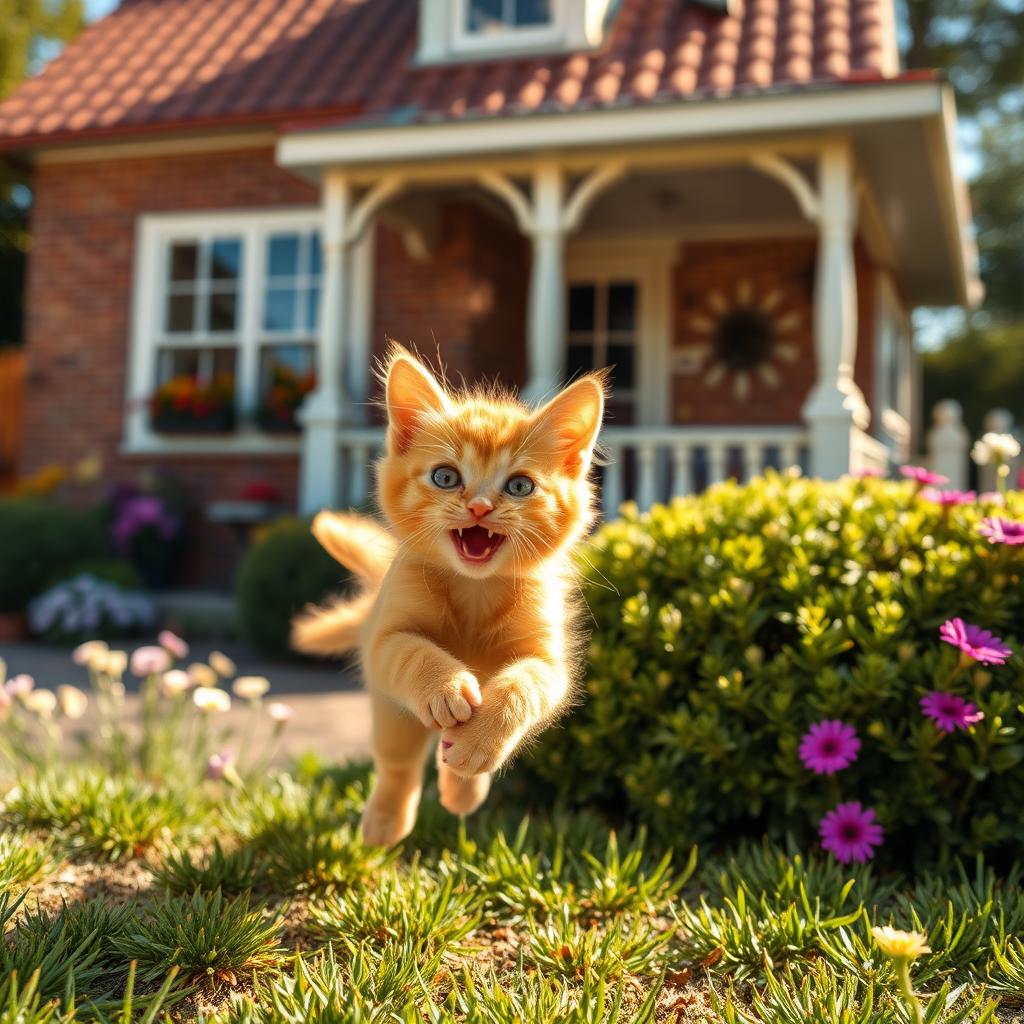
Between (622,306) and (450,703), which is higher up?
(622,306)

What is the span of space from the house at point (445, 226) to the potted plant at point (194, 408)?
0.02 meters

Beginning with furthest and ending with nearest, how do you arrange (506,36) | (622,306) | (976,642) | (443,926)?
(622,306) < (506,36) < (976,642) < (443,926)

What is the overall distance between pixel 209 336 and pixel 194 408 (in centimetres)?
92

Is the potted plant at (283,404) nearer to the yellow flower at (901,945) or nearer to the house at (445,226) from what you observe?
the house at (445,226)

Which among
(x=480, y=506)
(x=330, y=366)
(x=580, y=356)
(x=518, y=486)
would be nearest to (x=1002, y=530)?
(x=518, y=486)

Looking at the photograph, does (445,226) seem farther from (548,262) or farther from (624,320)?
(624,320)

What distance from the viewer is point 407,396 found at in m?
2.03

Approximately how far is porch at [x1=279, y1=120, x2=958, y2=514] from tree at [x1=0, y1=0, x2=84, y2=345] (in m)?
12.0

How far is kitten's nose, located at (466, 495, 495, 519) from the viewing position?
5.95 ft

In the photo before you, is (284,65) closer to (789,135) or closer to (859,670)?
(789,135)

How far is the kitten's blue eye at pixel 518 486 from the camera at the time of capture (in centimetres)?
190

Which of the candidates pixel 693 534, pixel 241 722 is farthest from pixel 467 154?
pixel 693 534

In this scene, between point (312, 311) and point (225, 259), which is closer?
point (312, 311)

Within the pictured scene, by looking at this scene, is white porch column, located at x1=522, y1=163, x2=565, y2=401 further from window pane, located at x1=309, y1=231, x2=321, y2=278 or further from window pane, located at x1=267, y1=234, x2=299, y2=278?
window pane, located at x1=267, y1=234, x2=299, y2=278
